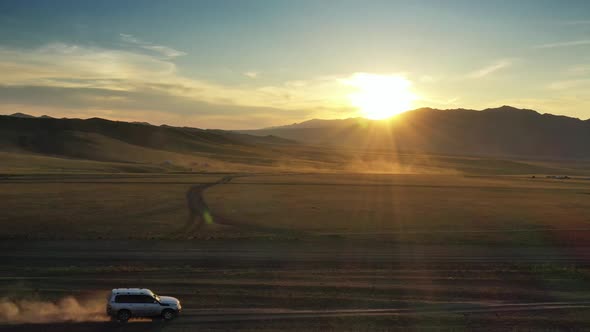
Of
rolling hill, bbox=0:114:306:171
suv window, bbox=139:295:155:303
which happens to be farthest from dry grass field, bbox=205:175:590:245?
rolling hill, bbox=0:114:306:171

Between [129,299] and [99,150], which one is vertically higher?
[99,150]

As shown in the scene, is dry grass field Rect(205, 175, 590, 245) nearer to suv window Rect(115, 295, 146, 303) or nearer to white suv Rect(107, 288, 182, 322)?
white suv Rect(107, 288, 182, 322)

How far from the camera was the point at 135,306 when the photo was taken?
22.2 m

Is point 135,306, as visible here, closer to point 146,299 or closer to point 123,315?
point 146,299

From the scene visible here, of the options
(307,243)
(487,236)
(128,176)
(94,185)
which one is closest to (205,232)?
(307,243)

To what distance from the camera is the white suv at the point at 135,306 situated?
22062 millimetres

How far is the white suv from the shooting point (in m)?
22.1

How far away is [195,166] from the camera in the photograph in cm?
13488

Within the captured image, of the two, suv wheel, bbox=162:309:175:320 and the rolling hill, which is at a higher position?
the rolling hill

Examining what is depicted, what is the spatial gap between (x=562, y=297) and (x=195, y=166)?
117 m

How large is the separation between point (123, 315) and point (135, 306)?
73 centimetres

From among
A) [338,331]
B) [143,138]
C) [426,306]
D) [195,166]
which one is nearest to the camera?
[338,331]

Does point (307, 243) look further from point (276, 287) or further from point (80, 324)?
point (80, 324)

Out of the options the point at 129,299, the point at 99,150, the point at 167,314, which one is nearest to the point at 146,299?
the point at 129,299
